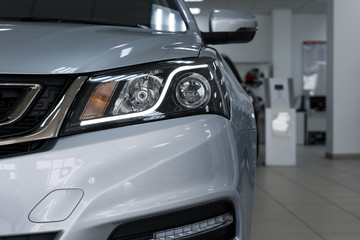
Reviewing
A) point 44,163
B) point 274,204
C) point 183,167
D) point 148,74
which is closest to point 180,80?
point 148,74

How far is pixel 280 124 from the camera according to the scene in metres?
7.93

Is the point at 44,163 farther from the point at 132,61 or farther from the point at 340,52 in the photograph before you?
the point at 340,52

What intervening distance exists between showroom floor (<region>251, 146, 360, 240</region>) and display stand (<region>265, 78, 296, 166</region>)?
2.06 ft

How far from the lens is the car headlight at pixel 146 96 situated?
3.82 feet

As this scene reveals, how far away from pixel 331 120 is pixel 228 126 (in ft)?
25.7

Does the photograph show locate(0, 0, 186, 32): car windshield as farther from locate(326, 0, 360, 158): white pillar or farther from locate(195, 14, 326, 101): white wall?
locate(195, 14, 326, 101): white wall

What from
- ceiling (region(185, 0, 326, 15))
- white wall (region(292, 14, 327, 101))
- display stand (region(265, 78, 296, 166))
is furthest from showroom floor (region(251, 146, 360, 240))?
white wall (region(292, 14, 327, 101))

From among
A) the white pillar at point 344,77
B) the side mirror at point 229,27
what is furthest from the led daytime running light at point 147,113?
the white pillar at point 344,77

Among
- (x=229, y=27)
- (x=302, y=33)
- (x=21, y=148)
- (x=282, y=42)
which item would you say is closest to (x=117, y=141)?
(x=21, y=148)

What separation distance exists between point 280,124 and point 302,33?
6722 millimetres

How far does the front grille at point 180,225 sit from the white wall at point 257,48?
509 inches

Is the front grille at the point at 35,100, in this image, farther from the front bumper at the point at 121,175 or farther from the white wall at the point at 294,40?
the white wall at the point at 294,40

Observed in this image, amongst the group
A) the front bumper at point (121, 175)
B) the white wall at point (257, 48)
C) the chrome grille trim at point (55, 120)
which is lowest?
the front bumper at point (121, 175)

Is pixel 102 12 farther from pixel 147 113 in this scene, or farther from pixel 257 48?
pixel 257 48
